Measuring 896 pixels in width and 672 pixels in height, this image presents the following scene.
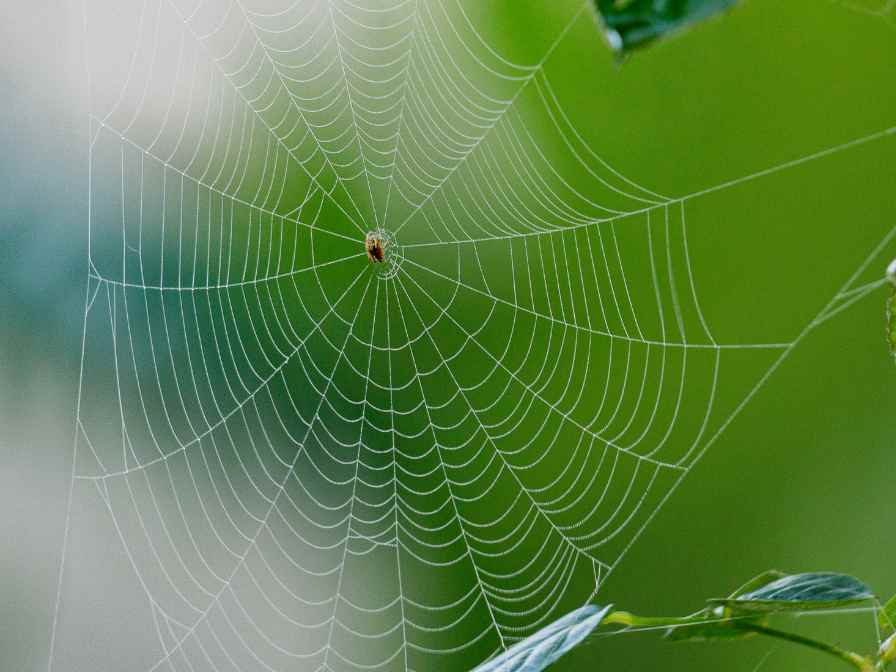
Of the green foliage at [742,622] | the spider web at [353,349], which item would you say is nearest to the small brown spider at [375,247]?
the spider web at [353,349]

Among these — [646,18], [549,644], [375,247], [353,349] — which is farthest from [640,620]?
[353,349]

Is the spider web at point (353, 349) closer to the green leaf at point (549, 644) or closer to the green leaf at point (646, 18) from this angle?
the green leaf at point (549, 644)

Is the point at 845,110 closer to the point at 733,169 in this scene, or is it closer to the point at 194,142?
the point at 733,169

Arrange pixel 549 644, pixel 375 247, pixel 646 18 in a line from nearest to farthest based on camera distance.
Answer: pixel 646 18 < pixel 549 644 < pixel 375 247

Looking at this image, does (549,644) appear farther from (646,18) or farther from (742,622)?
(646,18)

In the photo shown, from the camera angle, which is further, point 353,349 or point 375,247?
point 353,349

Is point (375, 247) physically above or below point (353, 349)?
above

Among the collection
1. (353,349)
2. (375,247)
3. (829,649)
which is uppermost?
(375,247)

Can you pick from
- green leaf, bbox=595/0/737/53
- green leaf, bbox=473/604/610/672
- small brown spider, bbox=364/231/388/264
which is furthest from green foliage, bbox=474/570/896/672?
small brown spider, bbox=364/231/388/264

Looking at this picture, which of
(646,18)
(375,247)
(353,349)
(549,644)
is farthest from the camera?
(353,349)
